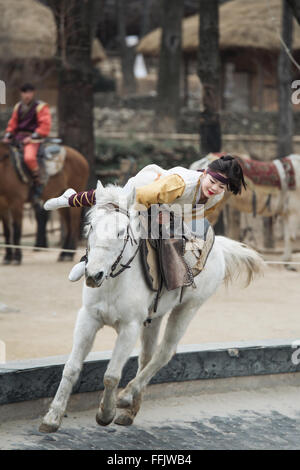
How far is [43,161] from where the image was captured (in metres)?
11.7

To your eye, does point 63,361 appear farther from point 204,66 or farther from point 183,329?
point 204,66

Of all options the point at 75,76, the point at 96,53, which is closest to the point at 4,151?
the point at 75,76

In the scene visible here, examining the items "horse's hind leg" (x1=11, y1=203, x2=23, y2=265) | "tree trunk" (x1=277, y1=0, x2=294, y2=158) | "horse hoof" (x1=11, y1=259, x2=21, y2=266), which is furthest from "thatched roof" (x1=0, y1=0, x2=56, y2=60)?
"horse hoof" (x1=11, y1=259, x2=21, y2=266)

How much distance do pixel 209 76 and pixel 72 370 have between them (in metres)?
9.84

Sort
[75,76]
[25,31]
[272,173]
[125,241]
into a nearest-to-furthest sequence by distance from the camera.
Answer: [125,241] → [272,173] → [75,76] → [25,31]

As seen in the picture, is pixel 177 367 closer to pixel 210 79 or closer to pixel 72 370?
pixel 72 370

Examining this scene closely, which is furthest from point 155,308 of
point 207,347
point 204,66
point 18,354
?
point 204,66

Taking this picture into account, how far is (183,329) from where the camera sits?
5395 mm

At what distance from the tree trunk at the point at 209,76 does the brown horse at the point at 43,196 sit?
2.41 meters

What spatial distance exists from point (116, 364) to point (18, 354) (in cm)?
205

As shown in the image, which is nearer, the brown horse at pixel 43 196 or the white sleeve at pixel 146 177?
the white sleeve at pixel 146 177

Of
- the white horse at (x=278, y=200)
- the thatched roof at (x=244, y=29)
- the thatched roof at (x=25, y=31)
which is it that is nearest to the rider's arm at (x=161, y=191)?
the white horse at (x=278, y=200)

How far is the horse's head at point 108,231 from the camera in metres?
4.22

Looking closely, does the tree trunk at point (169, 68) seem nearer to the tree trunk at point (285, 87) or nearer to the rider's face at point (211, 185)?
the tree trunk at point (285, 87)
